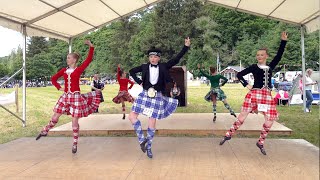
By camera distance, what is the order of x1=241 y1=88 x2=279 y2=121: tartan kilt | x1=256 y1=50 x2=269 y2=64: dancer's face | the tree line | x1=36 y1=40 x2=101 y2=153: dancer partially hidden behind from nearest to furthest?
x1=241 y1=88 x2=279 y2=121: tartan kilt < x1=256 y1=50 x2=269 y2=64: dancer's face < x1=36 y1=40 x2=101 y2=153: dancer partially hidden behind < the tree line

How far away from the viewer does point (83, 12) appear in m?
8.70

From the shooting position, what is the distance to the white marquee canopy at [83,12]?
7.31 meters

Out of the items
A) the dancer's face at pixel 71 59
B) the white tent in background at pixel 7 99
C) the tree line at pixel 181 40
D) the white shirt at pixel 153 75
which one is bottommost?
the white tent in background at pixel 7 99

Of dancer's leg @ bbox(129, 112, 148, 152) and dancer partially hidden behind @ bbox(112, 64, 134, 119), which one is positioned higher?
dancer partially hidden behind @ bbox(112, 64, 134, 119)

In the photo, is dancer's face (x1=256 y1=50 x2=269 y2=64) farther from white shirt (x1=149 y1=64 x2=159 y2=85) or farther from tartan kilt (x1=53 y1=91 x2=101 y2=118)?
tartan kilt (x1=53 y1=91 x2=101 y2=118)

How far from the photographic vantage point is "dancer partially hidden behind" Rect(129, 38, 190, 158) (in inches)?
194

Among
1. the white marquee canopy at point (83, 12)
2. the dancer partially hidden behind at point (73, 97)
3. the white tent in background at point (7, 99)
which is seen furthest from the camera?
the white tent in background at point (7, 99)

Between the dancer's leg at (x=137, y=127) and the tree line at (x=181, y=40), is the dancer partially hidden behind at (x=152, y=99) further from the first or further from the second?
the tree line at (x=181, y=40)

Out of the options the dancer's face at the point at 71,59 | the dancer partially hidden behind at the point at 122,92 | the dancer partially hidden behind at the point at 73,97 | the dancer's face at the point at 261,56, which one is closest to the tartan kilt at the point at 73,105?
the dancer partially hidden behind at the point at 73,97

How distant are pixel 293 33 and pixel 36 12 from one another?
46.4 meters

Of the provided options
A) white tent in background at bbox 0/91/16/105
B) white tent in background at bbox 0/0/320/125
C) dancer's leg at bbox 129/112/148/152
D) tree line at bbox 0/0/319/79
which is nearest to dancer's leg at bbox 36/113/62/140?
dancer's leg at bbox 129/112/148/152

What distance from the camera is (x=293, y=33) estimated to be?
157ft

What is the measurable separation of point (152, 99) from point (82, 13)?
15.7 ft

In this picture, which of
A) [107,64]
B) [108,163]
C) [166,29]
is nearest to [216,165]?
[108,163]
